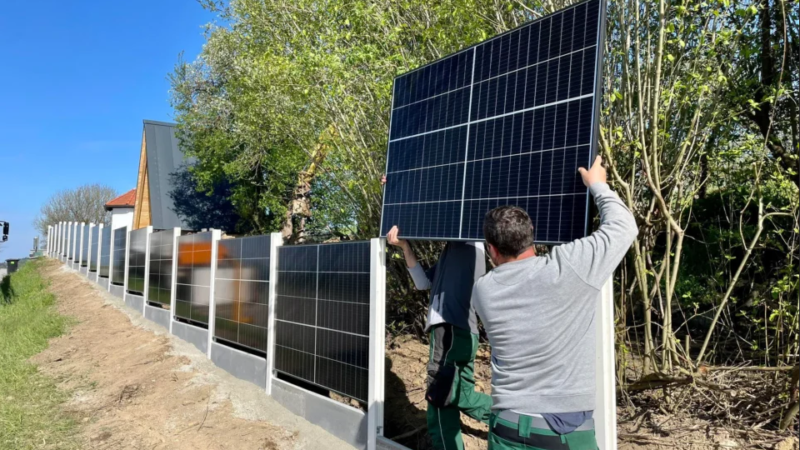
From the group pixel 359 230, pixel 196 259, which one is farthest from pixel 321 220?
pixel 196 259

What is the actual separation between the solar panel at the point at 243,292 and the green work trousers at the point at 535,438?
5538mm

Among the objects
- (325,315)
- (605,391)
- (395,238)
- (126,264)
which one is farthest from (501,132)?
(126,264)

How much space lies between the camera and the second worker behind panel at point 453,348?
4.52 meters

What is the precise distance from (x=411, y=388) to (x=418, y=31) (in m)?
4.51

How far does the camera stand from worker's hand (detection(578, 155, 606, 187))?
3.19m

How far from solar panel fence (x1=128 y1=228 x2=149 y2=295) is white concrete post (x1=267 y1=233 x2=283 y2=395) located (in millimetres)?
8255

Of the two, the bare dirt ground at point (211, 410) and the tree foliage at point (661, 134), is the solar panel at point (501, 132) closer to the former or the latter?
the tree foliage at point (661, 134)

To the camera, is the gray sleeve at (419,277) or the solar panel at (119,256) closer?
the gray sleeve at (419,277)

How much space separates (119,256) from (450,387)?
1642cm

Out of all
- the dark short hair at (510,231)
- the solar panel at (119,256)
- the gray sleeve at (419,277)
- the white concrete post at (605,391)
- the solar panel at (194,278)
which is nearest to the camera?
the dark short hair at (510,231)

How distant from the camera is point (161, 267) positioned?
1314 cm

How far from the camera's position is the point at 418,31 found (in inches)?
295

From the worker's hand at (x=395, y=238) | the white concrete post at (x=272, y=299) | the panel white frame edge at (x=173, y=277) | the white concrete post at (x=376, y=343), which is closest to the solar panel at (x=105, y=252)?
the panel white frame edge at (x=173, y=277)

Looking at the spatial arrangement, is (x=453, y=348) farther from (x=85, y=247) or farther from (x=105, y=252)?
(x=85, y=247)
